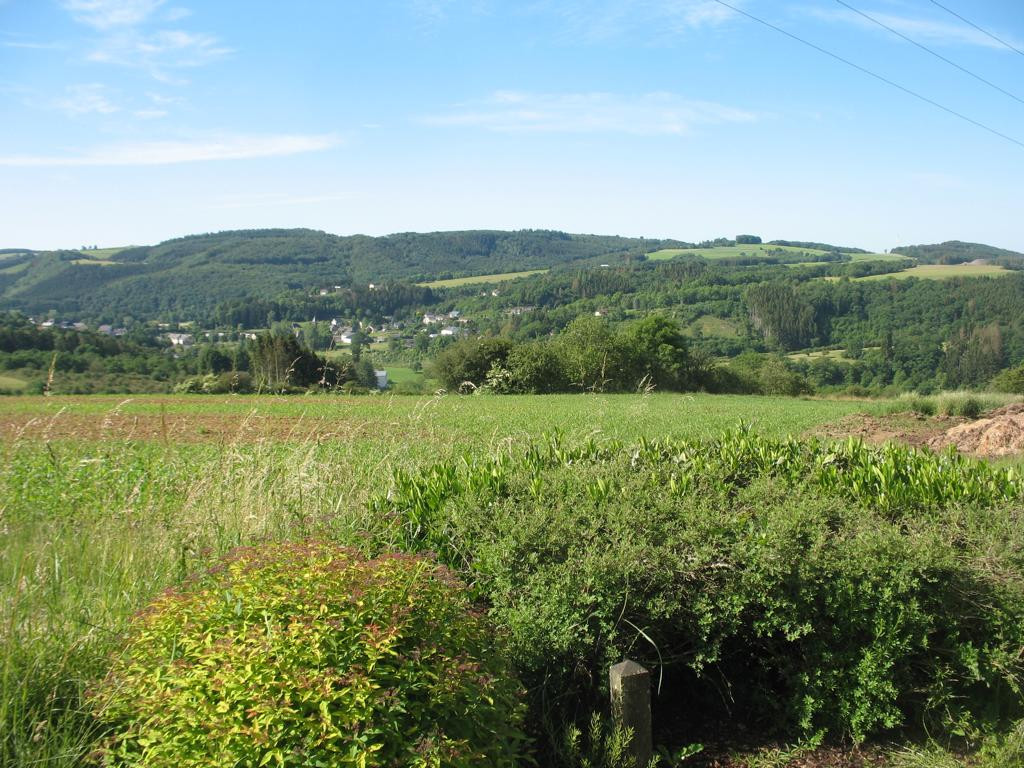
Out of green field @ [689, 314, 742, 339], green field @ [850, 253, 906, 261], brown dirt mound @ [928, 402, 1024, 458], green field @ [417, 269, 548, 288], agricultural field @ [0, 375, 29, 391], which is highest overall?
green field @ [850, 253, 906, 261]

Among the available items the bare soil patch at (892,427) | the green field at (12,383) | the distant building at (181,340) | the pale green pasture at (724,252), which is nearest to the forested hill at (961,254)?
the pale green pasture at (724,252)

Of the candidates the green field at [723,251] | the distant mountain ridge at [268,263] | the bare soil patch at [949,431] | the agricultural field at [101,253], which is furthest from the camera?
the green field at [723,251]

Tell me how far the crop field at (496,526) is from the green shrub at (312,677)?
34 cm

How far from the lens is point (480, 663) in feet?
7.66

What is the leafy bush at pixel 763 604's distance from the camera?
306 cm

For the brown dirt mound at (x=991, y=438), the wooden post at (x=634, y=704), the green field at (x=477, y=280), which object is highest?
the green field at (x=477, y=280)

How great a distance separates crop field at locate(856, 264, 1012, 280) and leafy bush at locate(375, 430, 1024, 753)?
9126cm

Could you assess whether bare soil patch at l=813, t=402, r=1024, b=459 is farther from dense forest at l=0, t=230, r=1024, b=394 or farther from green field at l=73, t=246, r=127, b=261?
green field at l=73, t=246, r=127, b=261

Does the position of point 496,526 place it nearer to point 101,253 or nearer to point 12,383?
point 12,383

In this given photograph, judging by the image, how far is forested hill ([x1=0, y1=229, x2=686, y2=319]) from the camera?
77625 mm

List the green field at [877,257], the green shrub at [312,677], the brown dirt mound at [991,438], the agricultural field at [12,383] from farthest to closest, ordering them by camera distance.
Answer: the green field at [877,257]
the agricultural field at [12,383]
the brown dirt mound at [991,438]
the green shrub at [312,677]

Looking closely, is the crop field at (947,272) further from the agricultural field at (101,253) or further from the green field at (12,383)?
the agricultural field at (101,253)

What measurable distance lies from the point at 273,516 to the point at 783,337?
7577 cm

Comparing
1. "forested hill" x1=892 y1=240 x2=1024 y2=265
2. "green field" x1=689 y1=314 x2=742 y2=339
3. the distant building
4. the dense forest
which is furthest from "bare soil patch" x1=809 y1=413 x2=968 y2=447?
"forested hill" x1=892 y1=240 x2=1024 y2=265
